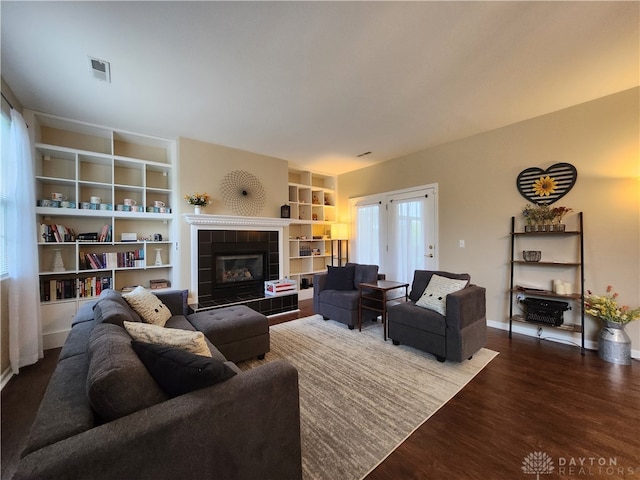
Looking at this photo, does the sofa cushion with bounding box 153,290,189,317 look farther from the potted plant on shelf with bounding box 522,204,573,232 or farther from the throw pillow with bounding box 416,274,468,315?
the potted plant on shelf with bounding box 522,204,573,232

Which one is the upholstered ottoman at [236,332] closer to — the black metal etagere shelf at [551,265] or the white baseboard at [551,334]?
the black metal etagere shelf at [551,265]

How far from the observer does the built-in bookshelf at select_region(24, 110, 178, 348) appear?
3062 mm

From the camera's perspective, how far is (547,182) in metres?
3.19

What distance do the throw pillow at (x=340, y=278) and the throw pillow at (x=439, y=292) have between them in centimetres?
114

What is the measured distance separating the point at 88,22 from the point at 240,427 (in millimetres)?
2662

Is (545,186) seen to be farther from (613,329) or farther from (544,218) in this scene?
(613,329)

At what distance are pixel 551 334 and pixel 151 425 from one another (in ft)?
13.6

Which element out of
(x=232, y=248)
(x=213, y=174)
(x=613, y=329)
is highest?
(x=213, y=174)

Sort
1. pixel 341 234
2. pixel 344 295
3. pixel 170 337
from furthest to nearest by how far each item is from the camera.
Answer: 1. pixel 341 234
2. pixel 344 295
3. pixel 170 337

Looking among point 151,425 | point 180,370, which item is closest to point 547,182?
point 180,370

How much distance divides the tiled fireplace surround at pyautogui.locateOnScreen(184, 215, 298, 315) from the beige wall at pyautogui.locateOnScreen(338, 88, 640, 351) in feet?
8.58

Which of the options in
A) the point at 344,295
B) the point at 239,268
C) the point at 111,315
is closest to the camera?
the point at 111,315

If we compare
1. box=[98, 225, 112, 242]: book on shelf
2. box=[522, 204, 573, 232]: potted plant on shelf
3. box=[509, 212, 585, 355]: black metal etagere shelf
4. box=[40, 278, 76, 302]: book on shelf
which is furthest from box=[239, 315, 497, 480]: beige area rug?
box=[98, 225, 112, 242]: book on shelf

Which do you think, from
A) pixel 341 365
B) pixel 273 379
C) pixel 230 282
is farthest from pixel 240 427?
pixel 230 282
